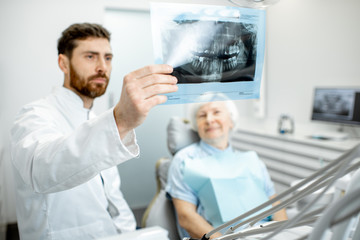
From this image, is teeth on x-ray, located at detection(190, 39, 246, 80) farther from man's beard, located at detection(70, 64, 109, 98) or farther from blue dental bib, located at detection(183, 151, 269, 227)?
blue dental bib, located at detection(183, 151, 269, 227)

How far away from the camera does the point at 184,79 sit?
0.58m

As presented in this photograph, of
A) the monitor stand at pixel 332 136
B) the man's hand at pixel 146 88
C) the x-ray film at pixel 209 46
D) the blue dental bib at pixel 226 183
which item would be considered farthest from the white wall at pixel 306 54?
the man's hand at pixel 146 88

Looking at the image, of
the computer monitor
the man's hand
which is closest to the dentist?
the man's hand

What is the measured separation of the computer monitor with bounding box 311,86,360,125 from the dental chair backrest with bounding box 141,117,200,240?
1420 millimetres

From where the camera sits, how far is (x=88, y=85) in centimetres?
84

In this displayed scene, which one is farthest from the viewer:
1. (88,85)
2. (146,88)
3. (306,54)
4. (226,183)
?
(306,54)

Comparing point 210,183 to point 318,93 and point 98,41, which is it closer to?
point 98,41

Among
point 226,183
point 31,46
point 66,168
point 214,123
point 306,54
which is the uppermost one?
point 31,46

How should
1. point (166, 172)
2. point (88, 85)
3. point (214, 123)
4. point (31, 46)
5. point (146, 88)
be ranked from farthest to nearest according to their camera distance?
point (166, 172) < point (214, 123) < point (31, 46) < point (88, 85) < point (146, 88)

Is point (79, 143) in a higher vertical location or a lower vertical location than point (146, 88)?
lower

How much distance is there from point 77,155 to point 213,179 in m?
0.75

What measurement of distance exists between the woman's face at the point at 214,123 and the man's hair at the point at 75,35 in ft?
2.78

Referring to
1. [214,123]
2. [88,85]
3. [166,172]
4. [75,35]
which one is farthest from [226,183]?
[75,35]

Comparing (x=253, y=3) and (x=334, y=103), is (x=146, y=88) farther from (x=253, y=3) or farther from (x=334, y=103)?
(x=334, y=103)
